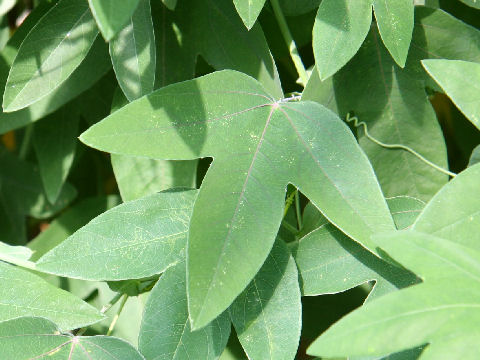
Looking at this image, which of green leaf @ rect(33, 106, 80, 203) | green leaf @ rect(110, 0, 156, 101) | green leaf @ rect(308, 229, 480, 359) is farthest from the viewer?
green leaf @ rect(33, 106, 80, 203)

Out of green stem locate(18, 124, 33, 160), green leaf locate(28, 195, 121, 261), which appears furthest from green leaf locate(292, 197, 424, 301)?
green stem locate(18, 124, 33, 160)

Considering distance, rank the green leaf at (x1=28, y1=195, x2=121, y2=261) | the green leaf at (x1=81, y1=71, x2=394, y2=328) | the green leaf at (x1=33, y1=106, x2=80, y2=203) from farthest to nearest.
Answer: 1. the green leaf at (x1=28, y1=195, x2=121, y2=261)
2. the green leaf at (x1=33, y1=106, x2=80, y2=203)
3. the green leaf at (x1=81, y1=71, x2=394, y2=328)

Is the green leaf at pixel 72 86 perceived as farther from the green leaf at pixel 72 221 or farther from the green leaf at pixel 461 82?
the green leaf at pixel 461 82

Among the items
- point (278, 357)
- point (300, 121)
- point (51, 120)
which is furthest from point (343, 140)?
point (51, 120)

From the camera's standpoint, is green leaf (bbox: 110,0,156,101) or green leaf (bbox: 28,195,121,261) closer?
green leaf (bbox: 110,0,156,101)

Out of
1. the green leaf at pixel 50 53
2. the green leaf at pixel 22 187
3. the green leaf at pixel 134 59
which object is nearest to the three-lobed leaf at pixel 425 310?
the green leaf at pixel 134 59

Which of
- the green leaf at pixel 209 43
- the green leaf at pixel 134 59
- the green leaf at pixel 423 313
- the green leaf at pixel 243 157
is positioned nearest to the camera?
the green leaf at pixel 423 313

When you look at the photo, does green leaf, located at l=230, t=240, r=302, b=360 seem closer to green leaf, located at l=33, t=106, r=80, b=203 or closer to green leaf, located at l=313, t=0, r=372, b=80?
green leaf, located at l=313, t=0, r=372, b=80

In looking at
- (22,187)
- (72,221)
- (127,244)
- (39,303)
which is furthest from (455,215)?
(22,187)

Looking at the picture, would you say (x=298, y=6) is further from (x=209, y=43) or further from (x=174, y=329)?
(x=174, y=329)
